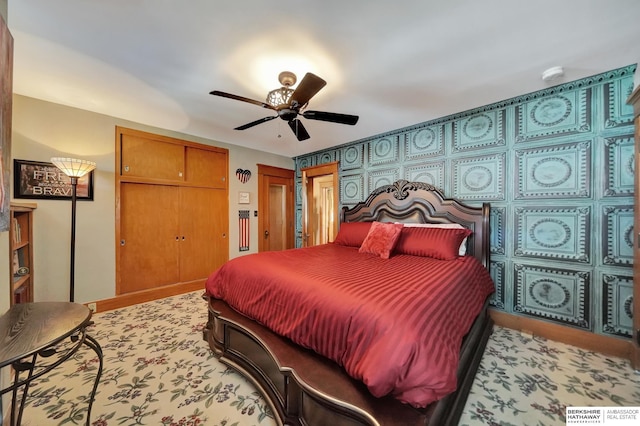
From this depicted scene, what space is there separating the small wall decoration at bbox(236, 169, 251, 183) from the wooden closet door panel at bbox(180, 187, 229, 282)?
0.42m

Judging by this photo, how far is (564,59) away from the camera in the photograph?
190 cm

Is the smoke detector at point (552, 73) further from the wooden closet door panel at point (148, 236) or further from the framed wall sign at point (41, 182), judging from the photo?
the framed wall sign at point (41, 182)

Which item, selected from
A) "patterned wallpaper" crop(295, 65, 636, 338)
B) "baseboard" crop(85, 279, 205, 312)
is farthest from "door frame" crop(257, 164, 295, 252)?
"patterned wallpaper" crop(295, 65, 636, 338)

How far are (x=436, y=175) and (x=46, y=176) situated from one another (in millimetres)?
4693

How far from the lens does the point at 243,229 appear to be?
4367 millimetres

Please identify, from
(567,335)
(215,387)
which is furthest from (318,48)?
(567,335)

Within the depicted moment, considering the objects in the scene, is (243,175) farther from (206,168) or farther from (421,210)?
(421,210)

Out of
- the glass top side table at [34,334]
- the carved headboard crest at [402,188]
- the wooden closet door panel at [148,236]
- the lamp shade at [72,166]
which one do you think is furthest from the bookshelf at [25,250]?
the carved headboard crest at [402,188]

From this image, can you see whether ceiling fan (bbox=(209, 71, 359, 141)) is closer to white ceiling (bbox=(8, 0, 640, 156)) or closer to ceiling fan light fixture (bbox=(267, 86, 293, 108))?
ceiling fan light fixture (bbox=(267, 86, 293, 108))

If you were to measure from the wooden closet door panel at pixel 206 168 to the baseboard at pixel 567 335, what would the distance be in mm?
4346

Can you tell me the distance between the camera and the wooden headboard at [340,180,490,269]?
269 cm

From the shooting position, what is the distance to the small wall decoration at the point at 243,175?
14.1 feet

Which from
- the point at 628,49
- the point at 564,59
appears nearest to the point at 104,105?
the point at 564,59

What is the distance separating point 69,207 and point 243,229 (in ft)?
7.38
